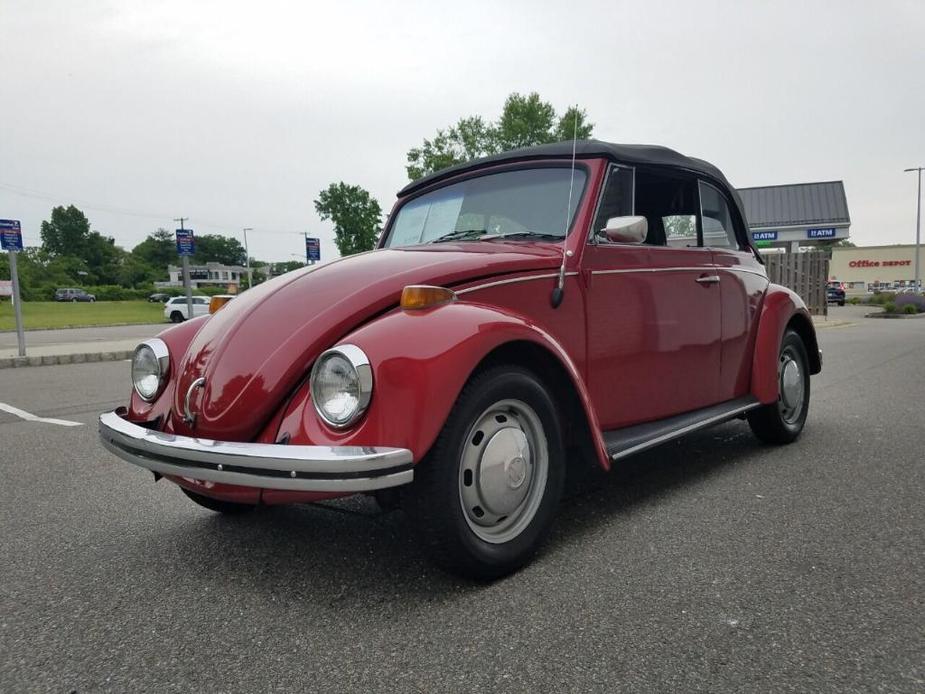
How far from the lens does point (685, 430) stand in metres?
3.28

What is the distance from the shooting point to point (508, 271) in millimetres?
2660

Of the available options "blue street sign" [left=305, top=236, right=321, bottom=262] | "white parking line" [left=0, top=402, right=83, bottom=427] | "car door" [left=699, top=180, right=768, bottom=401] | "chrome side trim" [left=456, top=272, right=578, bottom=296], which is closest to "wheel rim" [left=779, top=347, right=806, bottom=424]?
"car door" [left=699, top=180, right=768, bottom=401]

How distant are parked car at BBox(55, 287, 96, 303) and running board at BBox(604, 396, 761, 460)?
212ft

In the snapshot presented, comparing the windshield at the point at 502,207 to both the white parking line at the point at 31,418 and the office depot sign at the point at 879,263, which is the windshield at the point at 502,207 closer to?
the white parking line at the point at 31,418

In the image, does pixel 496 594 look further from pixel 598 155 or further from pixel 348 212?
pixel 348 212

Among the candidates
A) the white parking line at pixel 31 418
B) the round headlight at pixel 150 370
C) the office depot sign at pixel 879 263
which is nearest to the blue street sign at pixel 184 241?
the white parking line at pixel 31 418

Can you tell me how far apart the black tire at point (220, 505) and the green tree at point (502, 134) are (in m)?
31.9

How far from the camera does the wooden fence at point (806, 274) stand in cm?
2303

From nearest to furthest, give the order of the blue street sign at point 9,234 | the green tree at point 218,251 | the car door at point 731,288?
1. the car door at point 731,288
2. the blue street sign at point 9,234
3. the green tree at point 218,251

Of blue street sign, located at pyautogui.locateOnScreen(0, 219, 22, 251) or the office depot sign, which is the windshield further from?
the office depot sign

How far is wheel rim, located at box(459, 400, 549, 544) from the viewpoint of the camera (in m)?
2.33

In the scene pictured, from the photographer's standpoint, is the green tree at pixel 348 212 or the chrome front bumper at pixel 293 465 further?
the green tree at pixel 348 212

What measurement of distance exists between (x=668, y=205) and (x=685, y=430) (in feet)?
4.16

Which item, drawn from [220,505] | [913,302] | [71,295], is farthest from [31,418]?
[71,295]
